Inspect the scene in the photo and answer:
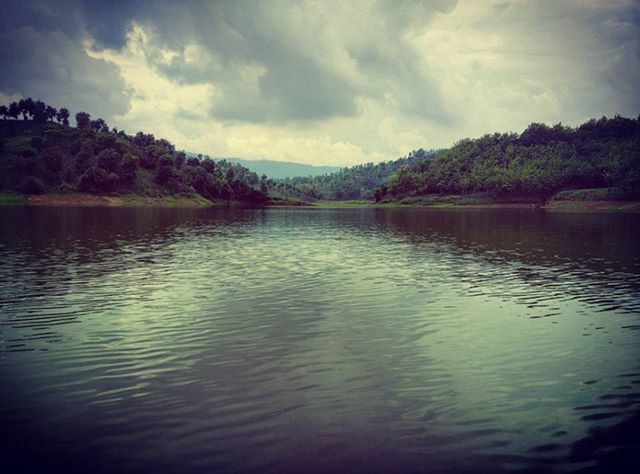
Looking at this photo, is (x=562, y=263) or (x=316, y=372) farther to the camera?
(x=562, y=263)

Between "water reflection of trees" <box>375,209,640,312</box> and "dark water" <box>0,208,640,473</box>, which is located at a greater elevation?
"water reflection of trees" <box>375,209,640,312</box>

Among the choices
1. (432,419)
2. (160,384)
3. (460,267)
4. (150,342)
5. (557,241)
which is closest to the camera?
(432,419)

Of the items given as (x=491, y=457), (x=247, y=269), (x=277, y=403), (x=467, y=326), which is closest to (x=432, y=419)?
(x=491, y=457)

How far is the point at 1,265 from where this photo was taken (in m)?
38.3

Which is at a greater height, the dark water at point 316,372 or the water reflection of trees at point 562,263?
the water reflection of trees at point 562,263

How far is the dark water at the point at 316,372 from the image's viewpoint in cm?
1124

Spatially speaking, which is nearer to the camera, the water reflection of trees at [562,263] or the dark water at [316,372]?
the dark water at [316,372]

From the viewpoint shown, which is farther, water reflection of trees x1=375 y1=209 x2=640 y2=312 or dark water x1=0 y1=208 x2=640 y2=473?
water reflection of trees x1=375 y1=209 x2=640 y2=312

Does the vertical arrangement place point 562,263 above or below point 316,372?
above

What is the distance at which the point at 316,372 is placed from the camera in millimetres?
16438

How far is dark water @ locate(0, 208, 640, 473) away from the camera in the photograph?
1124cm

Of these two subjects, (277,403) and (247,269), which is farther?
(247,269)

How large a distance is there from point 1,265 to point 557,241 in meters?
66.7

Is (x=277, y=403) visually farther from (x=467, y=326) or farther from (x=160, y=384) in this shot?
(x=467, y=326)
